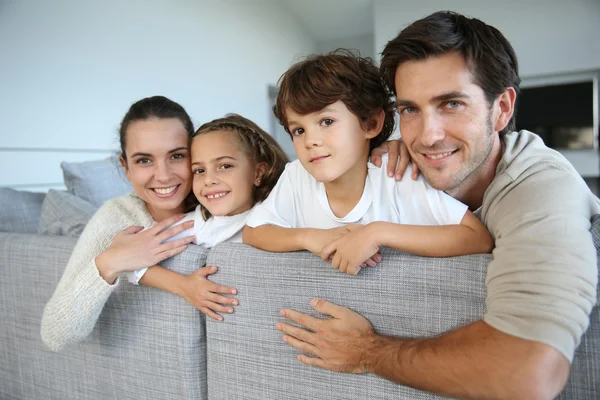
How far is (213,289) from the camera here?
1068 millimetres

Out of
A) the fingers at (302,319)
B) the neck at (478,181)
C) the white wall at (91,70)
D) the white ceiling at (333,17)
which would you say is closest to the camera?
the fingers at (302,319)

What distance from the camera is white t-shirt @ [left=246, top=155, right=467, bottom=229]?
1.10 m

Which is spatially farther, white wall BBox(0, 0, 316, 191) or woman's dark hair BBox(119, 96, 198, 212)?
white wall BBox(0, 0, 316, 191)

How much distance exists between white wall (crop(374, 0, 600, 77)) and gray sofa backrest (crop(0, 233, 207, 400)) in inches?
207

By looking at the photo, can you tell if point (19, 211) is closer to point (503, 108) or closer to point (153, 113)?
point (153, 113)

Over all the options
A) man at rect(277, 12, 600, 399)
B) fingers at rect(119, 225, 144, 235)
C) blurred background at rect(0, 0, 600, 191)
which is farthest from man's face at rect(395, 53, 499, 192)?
Result: fingers at rect(119, 225, 144, 235)

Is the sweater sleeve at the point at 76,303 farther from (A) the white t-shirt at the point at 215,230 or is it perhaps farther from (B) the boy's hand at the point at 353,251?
(B) the boy's hand at the point at 353,251

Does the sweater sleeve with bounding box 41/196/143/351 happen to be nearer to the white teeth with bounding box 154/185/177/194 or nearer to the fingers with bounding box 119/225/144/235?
the fingers with bounding box 119/225/144/235

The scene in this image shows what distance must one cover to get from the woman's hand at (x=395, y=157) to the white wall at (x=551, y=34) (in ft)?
14.2

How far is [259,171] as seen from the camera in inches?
61.0

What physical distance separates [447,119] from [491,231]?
0.98ft

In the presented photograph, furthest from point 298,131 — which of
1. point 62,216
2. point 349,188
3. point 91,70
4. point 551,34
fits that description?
point 551,34

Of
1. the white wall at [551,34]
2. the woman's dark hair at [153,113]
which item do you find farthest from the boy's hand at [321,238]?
the white wall at [551,34]

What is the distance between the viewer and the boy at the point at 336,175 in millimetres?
1088
